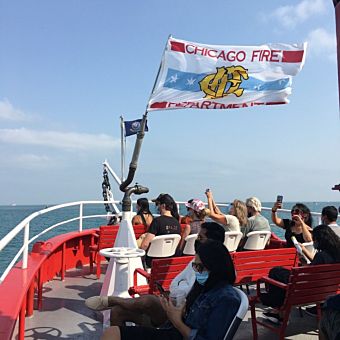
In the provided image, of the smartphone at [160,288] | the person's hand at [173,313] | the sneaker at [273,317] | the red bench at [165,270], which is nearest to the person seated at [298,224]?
the sneaker at [273,317]

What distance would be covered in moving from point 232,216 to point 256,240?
498 millimetres

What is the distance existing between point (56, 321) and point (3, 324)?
5.61 ft

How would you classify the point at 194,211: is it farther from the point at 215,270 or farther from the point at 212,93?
the point at 215,270

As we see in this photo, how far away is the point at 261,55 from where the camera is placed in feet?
23.8

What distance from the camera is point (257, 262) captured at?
424cm

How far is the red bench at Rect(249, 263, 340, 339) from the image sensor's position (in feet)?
11.3

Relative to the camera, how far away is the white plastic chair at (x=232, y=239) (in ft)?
17.1

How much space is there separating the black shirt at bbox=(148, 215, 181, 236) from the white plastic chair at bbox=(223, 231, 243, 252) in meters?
0.71

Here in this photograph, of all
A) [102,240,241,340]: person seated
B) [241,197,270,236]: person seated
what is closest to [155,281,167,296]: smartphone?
[102,240,241,340]: person seated

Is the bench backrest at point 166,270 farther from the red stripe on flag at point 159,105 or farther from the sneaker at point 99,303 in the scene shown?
the red stripe on flag at point 159,105

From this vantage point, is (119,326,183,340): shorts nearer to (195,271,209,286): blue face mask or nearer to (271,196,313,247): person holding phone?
(195,271,209,286): blue face mask

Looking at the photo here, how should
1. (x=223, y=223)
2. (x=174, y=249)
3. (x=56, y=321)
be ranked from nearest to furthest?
(x=56, y=321), (x=174, y=249), (x=223, y=223)

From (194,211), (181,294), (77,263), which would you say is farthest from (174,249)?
(77,263)

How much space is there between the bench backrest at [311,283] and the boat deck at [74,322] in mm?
641
